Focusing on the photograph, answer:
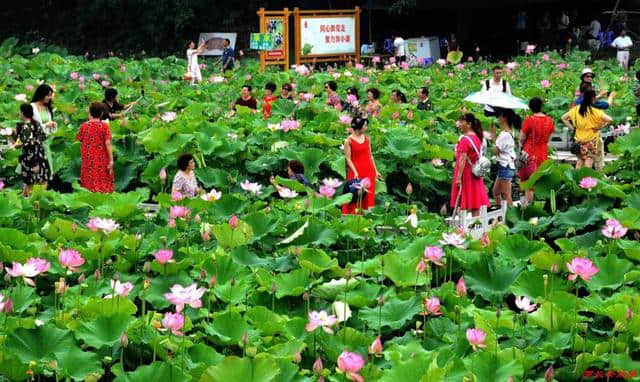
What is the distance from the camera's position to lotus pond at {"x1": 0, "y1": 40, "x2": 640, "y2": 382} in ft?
12.8

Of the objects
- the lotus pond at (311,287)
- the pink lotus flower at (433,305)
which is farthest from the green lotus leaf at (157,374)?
the pink lotus flower at (433,305)

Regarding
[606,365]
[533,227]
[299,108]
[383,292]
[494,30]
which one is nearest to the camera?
[606,365]

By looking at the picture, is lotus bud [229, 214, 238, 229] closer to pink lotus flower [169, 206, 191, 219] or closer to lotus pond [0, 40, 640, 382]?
lotus pond [0, 40, 640, 382]

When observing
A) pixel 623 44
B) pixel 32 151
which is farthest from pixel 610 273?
pixel 623 44

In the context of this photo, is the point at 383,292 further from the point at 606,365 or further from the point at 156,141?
the point at 156,141

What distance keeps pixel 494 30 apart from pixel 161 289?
792 inches

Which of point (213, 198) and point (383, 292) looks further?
point (213, 198)

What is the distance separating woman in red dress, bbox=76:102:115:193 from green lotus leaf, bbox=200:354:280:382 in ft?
15.5

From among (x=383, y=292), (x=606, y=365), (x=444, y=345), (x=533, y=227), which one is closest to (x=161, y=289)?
(x=383, y=292)

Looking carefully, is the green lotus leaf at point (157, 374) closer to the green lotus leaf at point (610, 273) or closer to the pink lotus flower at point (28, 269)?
the pink lotus flower at point (28, 269)

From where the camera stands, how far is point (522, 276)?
488cm

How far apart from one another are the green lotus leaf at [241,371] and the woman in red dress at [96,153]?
4.71m

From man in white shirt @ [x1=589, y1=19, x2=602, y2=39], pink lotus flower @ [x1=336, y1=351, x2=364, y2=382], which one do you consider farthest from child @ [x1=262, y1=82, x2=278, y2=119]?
man in white shirt @ [x1=589, y1=19, x2=602, y2=39]

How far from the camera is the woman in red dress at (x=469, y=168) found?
756cm
